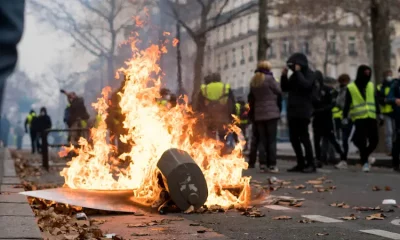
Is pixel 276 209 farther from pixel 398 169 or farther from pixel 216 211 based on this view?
pixel 398 169

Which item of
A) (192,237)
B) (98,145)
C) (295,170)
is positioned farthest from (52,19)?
(192,237)

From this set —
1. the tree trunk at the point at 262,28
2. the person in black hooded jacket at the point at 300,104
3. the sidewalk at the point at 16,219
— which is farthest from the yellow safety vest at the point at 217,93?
the tree trunk at the point at 262,28

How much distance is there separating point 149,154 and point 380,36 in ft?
49.8

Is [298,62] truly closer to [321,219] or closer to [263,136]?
[263,136]

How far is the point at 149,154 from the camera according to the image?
7.90 meters

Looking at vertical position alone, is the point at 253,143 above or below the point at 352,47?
below

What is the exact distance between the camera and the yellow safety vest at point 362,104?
45.2 ft

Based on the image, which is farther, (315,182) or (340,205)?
(315,182)

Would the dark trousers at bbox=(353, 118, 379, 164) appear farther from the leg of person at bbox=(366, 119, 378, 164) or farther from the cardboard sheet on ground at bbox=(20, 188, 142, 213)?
the cardboard sheet on ground at bbox=(20, 188, 142, 213)

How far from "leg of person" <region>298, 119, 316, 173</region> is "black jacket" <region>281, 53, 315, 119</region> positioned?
0.59 ft

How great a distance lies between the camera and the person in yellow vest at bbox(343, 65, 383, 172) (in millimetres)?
13797

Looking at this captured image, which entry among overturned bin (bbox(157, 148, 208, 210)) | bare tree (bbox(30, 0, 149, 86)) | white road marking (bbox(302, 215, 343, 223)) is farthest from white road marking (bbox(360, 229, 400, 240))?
bare tree (bbox(30, 0, 149, 86))

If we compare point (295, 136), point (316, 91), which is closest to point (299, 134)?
point (295, 136)

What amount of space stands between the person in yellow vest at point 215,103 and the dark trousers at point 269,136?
68cm
